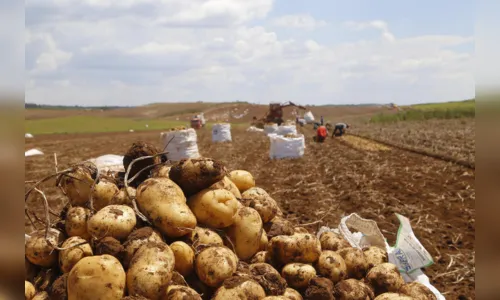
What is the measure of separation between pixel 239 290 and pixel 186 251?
1.86ft

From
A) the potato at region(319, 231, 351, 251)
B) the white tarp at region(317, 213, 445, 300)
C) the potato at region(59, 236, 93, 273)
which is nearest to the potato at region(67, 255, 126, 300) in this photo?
the potato at region(59, 236, 93, 273)

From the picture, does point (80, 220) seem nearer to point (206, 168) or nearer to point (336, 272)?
point (206, 168)

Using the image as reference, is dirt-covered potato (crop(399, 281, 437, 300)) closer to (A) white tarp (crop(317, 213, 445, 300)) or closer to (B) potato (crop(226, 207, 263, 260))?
(A) white tarp (crop(317, 213, 445, 300))

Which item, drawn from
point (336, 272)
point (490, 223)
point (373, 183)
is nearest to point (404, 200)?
point (373, 183)

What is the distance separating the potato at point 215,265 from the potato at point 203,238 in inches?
7.5

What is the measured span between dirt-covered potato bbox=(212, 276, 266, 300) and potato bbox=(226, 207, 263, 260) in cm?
65

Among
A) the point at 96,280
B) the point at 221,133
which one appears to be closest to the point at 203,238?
the point at 96,280

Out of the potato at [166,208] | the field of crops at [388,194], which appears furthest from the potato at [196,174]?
the field of crops at [388,194]

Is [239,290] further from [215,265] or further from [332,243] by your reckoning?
[332,243]

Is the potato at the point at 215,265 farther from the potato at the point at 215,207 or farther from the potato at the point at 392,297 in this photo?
the potato at the point at 392,297

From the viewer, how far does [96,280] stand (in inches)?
114

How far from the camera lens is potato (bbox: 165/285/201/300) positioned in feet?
9.62

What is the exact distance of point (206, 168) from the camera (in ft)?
12.4

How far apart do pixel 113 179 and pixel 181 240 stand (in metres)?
1.05
